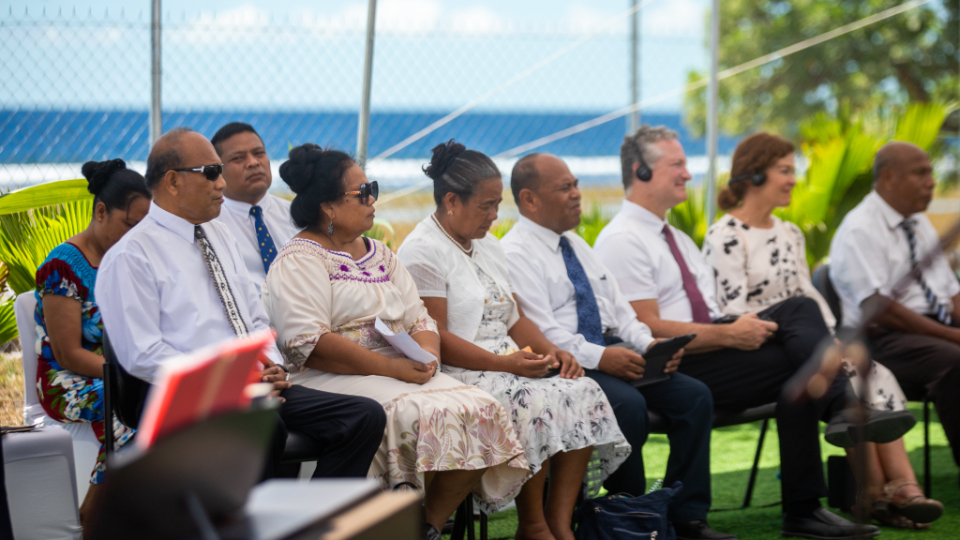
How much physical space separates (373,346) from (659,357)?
4.11ft

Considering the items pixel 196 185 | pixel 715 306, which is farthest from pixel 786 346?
pixel 196 185

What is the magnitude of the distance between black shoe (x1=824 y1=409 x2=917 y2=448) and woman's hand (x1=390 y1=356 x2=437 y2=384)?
68.5 inches

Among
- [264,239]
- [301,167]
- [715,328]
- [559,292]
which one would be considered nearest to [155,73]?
[264,239]

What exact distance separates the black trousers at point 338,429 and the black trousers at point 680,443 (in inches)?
43.1

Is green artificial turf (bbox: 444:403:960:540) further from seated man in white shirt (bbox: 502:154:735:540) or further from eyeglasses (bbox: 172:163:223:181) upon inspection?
eyeglasses (bbox: 172:163:223:181)

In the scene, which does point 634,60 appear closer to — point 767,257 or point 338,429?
point 767,257

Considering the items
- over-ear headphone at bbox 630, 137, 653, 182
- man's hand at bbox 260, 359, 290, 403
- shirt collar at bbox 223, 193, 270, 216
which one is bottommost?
man's hand at bbox 260, 359, 290, 403

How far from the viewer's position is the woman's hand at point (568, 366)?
3438mm

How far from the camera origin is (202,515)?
1.26m

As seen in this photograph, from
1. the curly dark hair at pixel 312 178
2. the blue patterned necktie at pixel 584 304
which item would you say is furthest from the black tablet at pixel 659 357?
the curly dark hair at pixel 312 178

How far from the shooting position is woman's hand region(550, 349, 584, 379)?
3438mm

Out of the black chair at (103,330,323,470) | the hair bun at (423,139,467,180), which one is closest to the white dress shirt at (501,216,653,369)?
the hair bun at (423,139,467,180)

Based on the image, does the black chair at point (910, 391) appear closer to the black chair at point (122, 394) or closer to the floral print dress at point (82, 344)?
the black chair at point (122, 394)

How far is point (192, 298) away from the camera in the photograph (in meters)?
2.92
